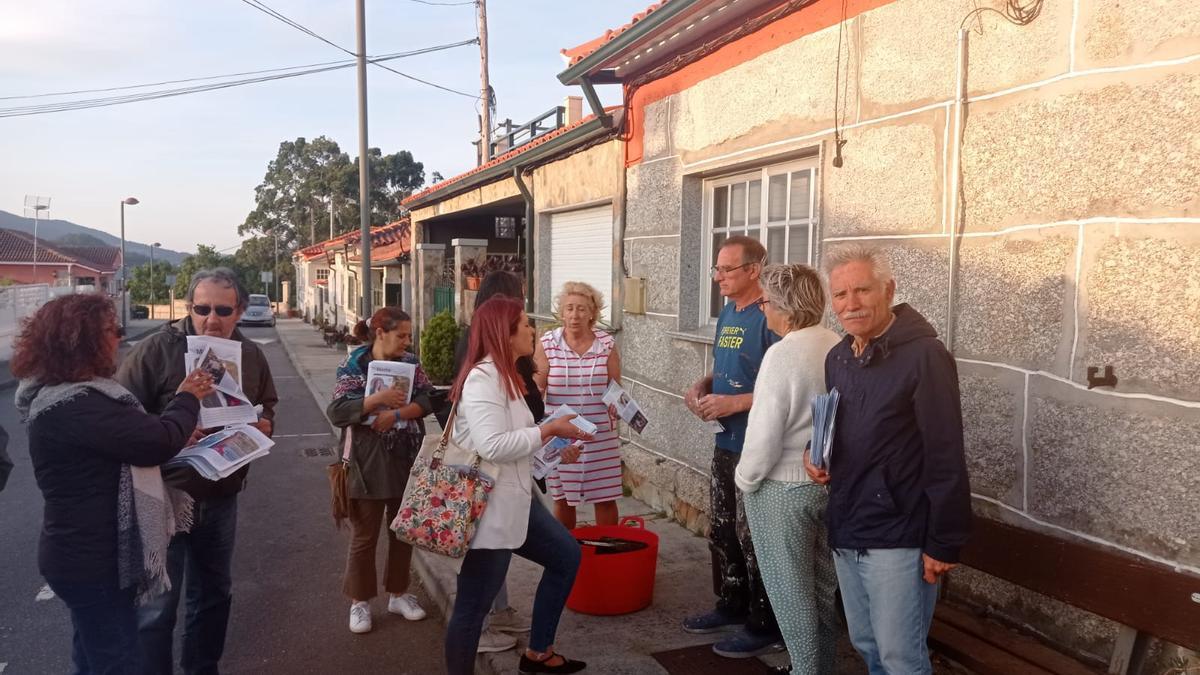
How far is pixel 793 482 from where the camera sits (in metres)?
2.90

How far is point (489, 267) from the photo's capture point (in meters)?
13.0

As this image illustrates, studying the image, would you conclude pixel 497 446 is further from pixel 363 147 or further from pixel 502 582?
pixel 363 147

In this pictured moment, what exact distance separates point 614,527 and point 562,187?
463cm

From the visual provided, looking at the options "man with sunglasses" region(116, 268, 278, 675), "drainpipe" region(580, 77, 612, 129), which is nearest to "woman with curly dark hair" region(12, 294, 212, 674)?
"man with sunglasses" region(116, 268, 278, 675)

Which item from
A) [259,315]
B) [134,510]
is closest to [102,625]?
[134,510]

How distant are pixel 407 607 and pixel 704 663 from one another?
5.88 ft

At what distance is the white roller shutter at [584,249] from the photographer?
7.64 m

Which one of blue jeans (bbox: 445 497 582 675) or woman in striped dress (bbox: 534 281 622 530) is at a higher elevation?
woman in striped dress (bbox: 534 281 622 530)

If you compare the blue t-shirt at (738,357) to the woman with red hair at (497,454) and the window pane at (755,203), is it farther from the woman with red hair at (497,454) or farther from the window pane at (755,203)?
the window pane at (755,203)

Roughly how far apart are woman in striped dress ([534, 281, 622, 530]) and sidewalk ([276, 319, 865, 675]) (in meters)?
0.62

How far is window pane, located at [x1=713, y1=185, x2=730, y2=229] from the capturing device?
557 centimetres

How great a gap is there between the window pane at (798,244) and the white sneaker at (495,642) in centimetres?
268

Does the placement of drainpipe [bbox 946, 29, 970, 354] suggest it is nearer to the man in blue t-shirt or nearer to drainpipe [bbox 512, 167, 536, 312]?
the man in blue t-shirt

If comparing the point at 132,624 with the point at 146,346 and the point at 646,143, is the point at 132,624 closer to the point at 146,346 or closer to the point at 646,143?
the point at 146,346
